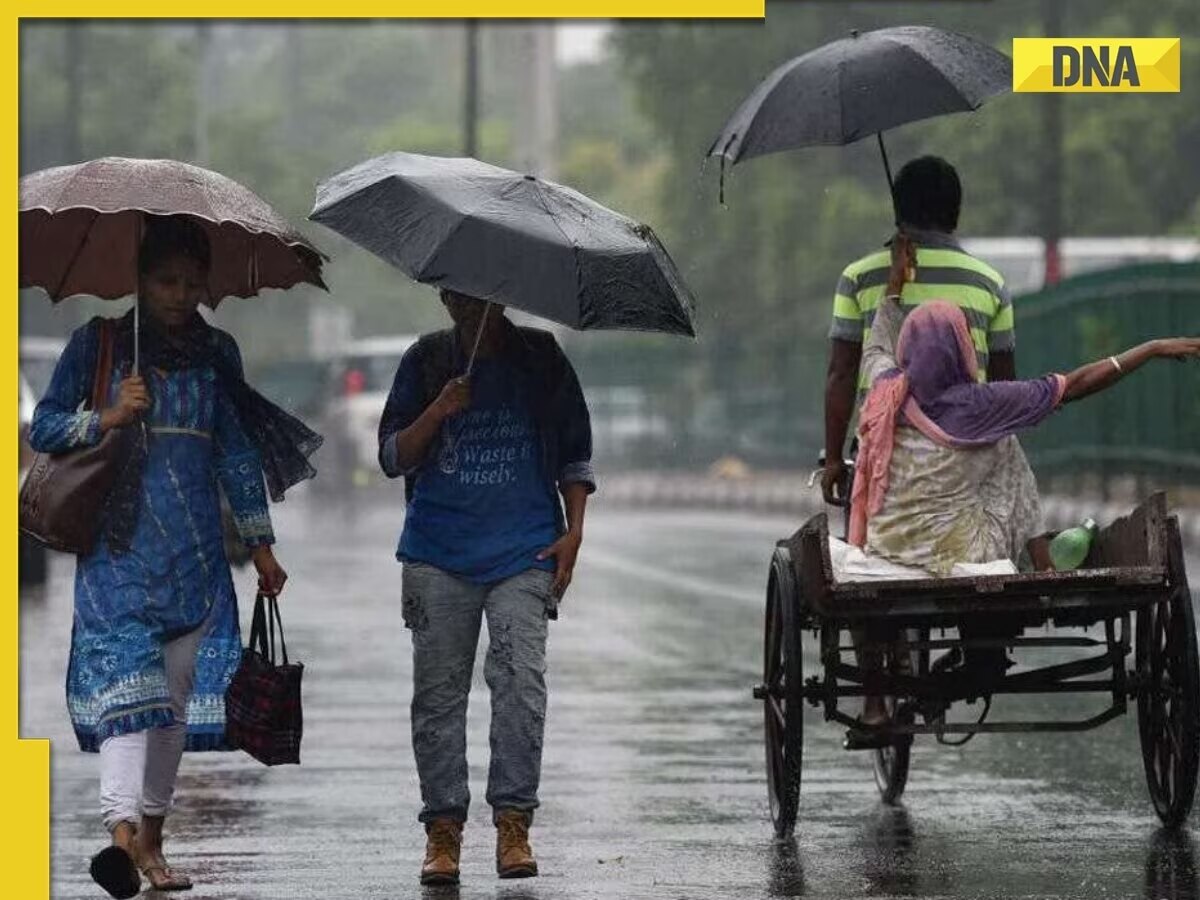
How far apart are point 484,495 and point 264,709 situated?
79 centimetres

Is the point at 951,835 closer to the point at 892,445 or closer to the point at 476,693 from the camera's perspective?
the point at 892,445

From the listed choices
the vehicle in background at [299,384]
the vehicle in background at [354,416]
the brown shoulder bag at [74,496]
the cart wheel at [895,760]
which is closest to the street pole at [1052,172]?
the vehicle in background at [354,416]

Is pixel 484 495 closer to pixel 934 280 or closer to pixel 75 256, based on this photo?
pixel 75 256

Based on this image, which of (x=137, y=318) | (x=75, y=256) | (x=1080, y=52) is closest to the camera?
(x=137, y=318)

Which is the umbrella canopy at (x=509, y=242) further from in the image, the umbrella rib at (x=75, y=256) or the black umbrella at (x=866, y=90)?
the black umbrella at (x=866, y=90)

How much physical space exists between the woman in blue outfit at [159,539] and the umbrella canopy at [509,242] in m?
0.52

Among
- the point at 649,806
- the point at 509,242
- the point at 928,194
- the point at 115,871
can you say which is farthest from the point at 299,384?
the point at 115,871

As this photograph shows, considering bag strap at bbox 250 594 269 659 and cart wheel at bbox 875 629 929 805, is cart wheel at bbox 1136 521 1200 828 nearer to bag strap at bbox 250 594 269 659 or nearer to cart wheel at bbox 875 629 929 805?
cart wheel at bbox 875 629 929 805

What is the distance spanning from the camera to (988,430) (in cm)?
833

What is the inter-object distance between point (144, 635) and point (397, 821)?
181cm

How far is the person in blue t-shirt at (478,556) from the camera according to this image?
25.1ft

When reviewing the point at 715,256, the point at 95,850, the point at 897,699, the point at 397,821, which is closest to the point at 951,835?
the point at 897,699

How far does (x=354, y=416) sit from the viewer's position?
113ft

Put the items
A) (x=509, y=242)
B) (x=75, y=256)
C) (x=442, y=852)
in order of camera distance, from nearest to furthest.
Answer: (x=509, y=242), (x=442, y=852), (x=75, y=256)
